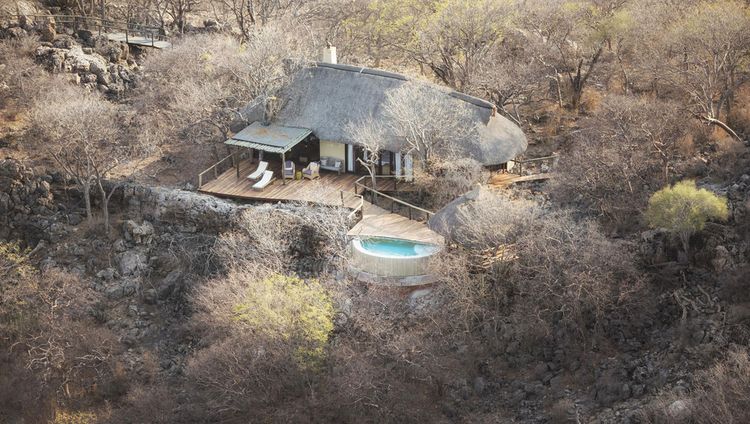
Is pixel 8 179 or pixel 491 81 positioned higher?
pixel 491 81

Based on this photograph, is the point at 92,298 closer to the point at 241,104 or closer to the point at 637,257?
the point at 241,104

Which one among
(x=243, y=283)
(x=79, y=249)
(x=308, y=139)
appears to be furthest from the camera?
(x=308, y=139)

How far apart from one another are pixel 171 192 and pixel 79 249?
5322 mm

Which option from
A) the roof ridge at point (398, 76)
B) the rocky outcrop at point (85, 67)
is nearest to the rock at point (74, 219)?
the rocky outcrop at point (85, 67)

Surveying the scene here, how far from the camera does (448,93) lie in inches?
1599

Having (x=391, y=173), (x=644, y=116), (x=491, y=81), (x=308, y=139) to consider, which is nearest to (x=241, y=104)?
(x=308, y=139)

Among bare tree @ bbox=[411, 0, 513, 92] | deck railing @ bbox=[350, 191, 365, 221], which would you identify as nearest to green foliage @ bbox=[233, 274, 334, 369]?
deck railing @ bbox=[350, 191, 365, 221]

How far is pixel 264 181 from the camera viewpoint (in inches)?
1609

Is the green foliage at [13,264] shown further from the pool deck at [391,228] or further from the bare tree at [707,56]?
the bare tree at [707,56]

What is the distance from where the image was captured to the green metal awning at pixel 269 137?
135 ft

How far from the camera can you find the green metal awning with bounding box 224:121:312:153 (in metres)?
41.0

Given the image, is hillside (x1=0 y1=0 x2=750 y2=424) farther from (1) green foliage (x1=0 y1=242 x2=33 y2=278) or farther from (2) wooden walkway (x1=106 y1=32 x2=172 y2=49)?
(2) wooden walkway (x1=106 y1=32 x2=172 y2=49)

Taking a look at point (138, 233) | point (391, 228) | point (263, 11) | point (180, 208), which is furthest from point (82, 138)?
point (263, 11)

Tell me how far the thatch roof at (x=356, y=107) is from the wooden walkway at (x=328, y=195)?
243 centimetres
